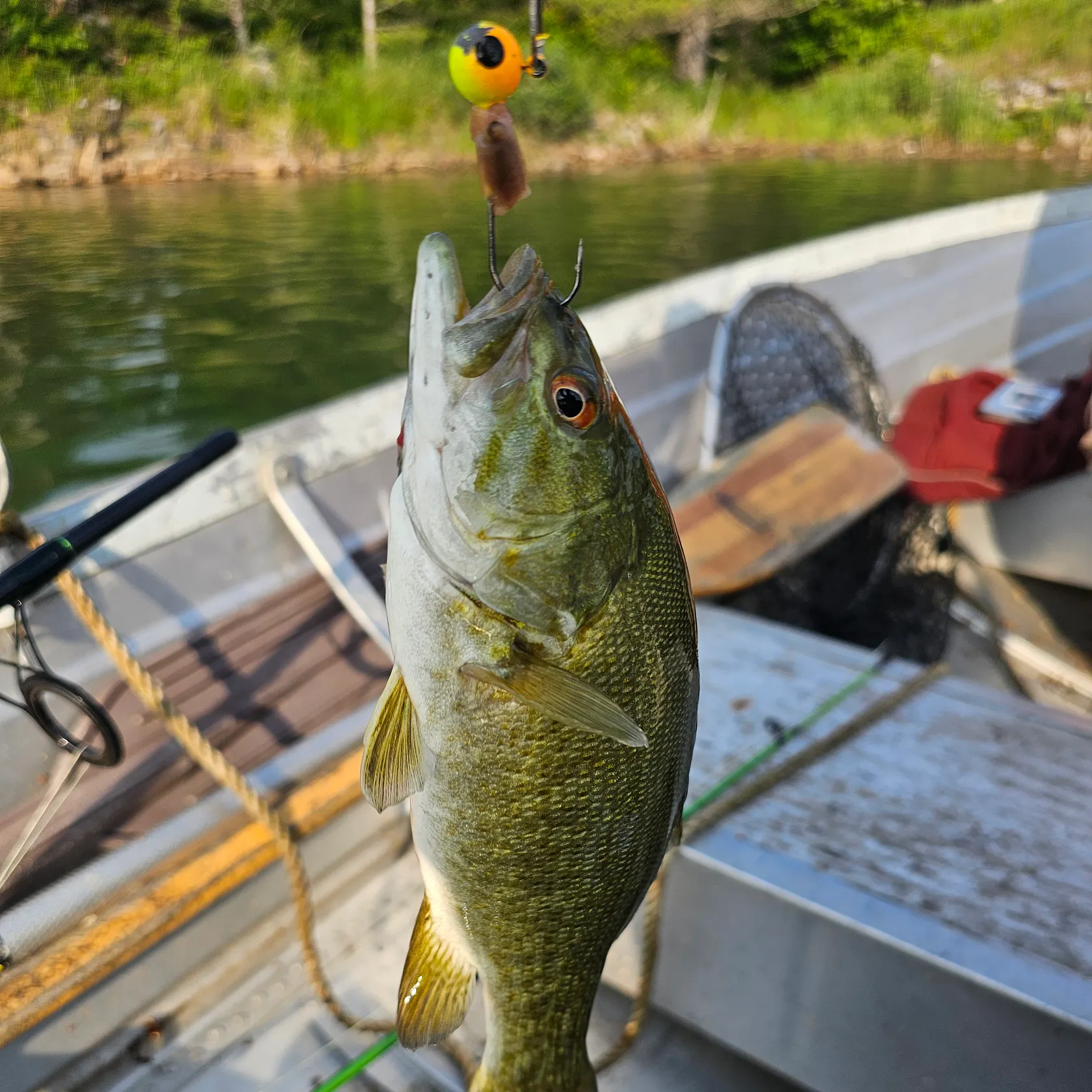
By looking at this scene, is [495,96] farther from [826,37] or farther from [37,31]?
[826,37]

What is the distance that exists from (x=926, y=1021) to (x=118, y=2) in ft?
20.3

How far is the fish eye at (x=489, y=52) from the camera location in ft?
3.83

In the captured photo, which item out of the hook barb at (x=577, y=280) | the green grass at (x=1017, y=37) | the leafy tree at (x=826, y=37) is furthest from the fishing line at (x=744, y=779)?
the leafy tree at (x=826, y=37)

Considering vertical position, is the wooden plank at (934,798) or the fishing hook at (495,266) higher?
the fishing hook at (495,266)

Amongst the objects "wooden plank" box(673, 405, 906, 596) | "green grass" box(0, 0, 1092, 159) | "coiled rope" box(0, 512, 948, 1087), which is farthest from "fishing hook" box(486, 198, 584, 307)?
"green grass" box(0, 0, 1092, 159)

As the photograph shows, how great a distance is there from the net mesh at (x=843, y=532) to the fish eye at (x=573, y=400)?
8.92 feet

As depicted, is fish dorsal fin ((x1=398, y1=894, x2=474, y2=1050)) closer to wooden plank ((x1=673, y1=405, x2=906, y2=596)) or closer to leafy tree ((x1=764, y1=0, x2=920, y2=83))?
wooden plank ((x1=673, y1=405, x2=906, y2=596))

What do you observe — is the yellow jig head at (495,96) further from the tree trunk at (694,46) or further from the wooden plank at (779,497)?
the tree trunk at (694,46)

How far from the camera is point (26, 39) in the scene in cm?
416

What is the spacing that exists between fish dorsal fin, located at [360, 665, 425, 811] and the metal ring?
1.07m

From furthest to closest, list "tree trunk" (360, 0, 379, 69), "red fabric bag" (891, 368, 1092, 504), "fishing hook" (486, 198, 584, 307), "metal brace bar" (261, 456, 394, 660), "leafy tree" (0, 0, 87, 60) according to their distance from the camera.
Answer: "tree trunk" (360, 0, 379, 69)
"red fabric bag" (891, 368, 1092, 504)
"leafy tree" (0, 0, 87, 60)
"metal brace bar" (261, 456, 394, 660)
"fishing hook" (486, 198, 584, 307)

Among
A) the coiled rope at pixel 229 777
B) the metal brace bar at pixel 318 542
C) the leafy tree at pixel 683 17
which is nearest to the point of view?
the coiled rope at pixel 229 777

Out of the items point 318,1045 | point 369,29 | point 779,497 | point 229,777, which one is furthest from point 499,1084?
point 369,29

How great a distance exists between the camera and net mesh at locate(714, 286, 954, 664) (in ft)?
13.0
